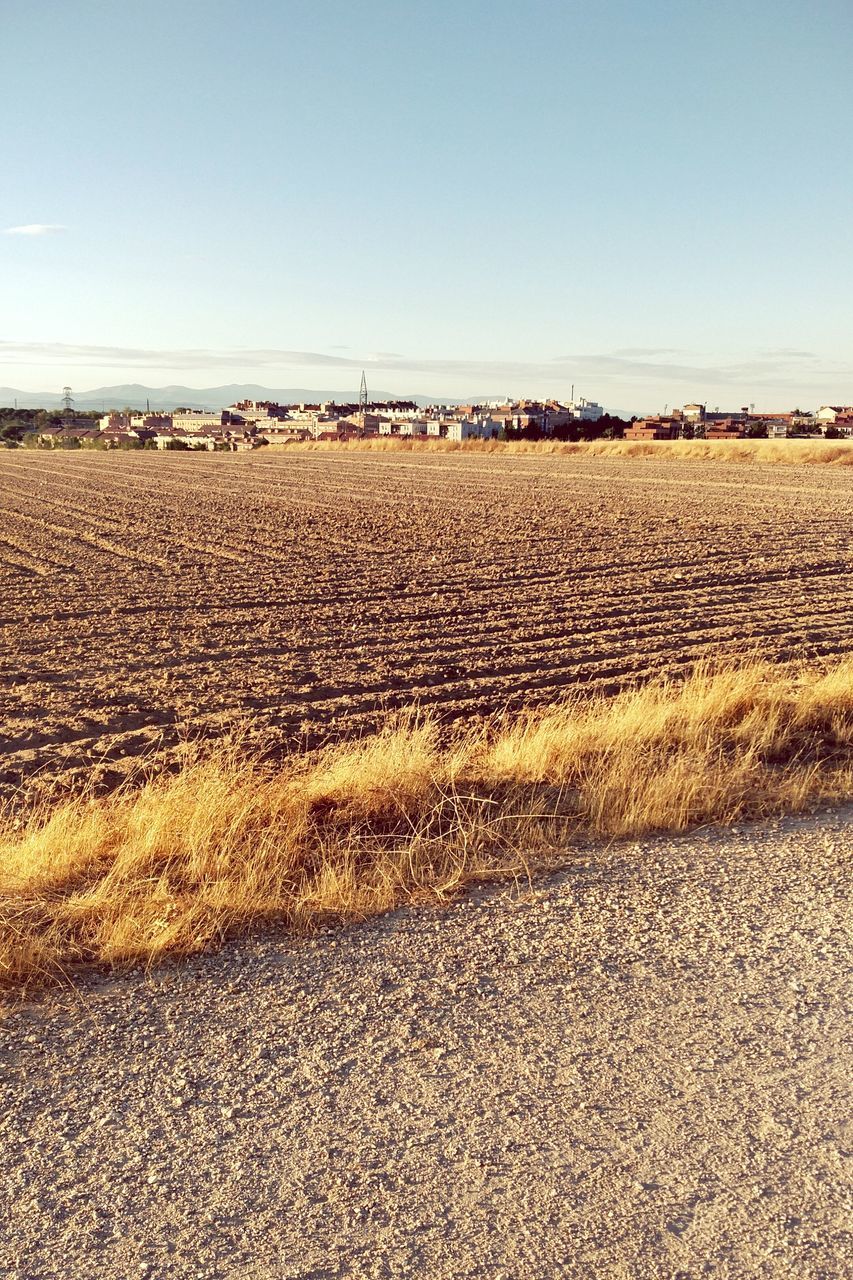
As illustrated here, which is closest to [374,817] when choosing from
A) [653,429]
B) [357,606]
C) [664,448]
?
[357,606]

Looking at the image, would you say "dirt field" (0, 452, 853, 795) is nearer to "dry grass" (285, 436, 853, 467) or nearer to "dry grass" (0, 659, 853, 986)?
"dry grass" (0, 659, 853, 986)

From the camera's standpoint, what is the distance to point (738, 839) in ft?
19.6

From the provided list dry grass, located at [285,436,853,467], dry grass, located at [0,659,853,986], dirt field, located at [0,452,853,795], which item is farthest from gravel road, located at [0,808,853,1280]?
dry grass, located at [285,436,853,467]

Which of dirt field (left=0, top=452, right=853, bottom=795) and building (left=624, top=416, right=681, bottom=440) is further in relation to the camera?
building (left=624, top=416, right=681, bottom=440)

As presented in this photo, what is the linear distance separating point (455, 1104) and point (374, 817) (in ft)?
9.06

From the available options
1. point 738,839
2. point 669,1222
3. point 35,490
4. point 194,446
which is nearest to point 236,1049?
point 669,1222

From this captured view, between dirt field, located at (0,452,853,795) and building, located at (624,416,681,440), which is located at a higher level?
building, located at (624,416,681,440)

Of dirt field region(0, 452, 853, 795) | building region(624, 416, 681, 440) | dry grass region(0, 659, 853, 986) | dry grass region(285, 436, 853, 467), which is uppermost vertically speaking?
building region(624, 416, 681, 440)

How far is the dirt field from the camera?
9594 mm

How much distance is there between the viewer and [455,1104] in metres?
3.44

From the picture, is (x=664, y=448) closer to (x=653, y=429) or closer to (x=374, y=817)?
(x=653, y=429)

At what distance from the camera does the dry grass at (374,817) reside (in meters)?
4.77

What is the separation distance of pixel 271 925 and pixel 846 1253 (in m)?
2.70

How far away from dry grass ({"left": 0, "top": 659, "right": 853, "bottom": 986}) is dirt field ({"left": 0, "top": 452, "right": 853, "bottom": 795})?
155 centimetres
